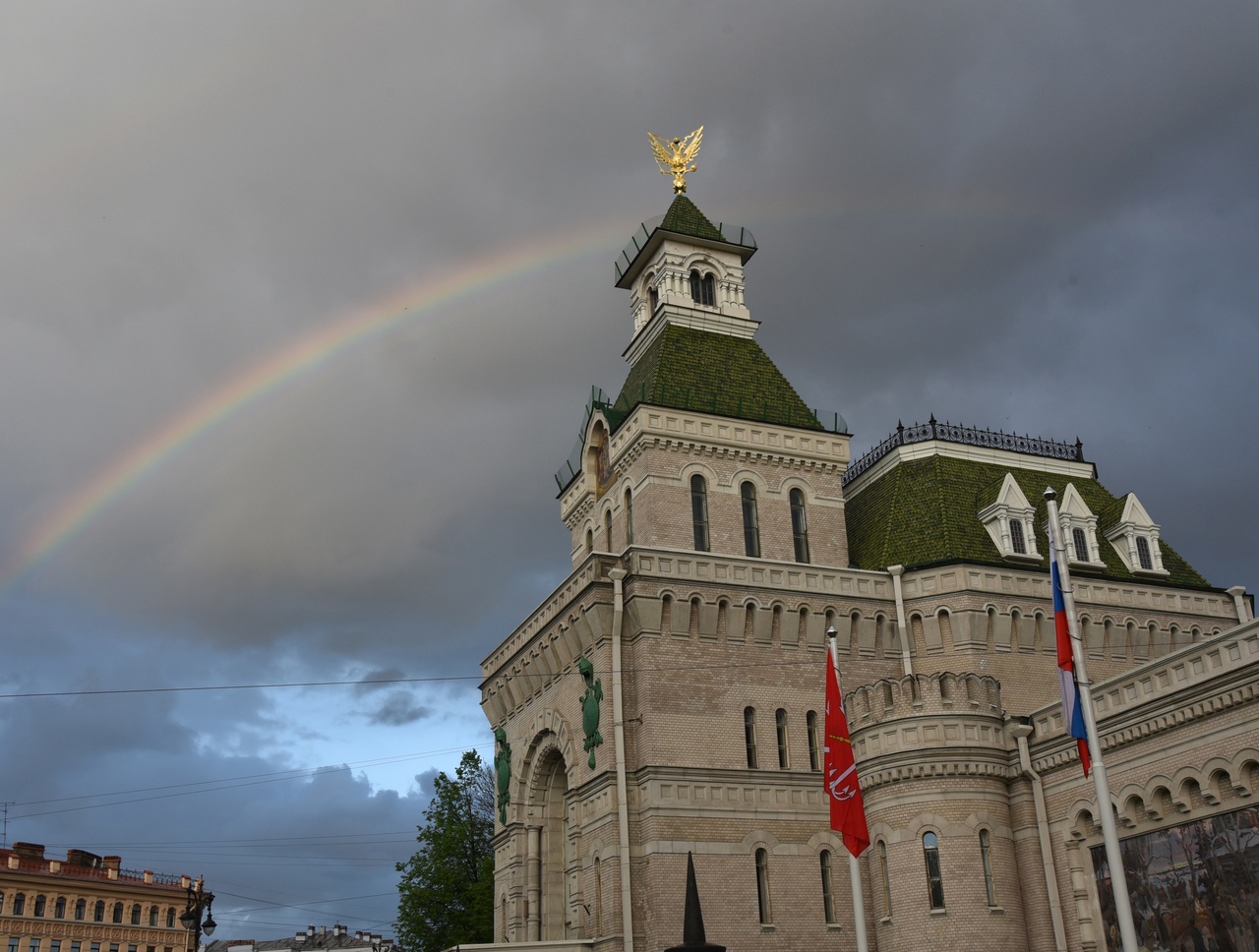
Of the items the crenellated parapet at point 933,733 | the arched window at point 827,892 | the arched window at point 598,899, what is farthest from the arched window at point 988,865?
the arched window at point 598,899

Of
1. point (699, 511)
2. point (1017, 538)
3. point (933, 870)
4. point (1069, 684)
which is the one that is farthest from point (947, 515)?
point (1069, 684)

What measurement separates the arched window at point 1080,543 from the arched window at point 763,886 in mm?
16233

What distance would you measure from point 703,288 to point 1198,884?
2979 centimetres

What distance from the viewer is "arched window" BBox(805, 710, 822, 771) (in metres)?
39.0

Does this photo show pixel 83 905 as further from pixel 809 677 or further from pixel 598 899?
pixel 809 677

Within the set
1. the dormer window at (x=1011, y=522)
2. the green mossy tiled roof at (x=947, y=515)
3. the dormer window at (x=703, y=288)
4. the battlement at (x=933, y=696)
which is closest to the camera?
the battlement at (x=933, y=696)

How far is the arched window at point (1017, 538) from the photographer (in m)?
43.8

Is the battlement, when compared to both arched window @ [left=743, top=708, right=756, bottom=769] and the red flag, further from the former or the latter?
the red flag

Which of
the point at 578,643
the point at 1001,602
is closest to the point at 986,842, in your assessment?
the point at 1001,602

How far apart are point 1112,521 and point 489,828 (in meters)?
34.1

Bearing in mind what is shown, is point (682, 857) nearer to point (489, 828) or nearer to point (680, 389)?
point (680, 389)

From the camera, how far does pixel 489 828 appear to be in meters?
63.0

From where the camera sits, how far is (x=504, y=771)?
151ft

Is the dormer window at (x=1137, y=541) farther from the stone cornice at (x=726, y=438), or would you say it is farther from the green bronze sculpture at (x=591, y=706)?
the green bronze sculpture at (x=591, y=706)
